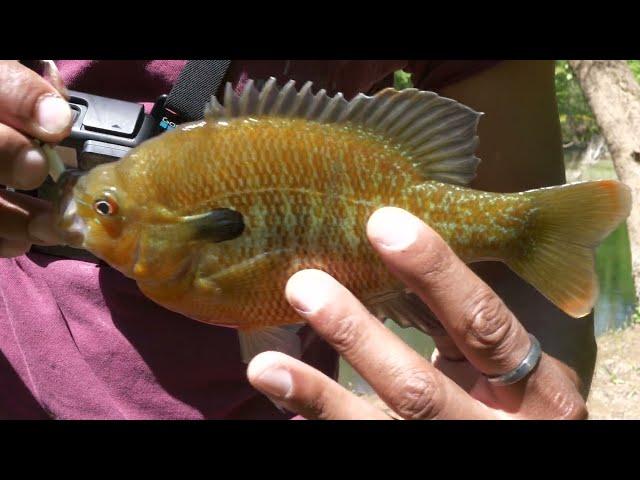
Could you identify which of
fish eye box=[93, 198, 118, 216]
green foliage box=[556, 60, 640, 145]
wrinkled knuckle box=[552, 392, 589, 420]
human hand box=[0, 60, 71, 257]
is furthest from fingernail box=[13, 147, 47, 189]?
green foliage box=[556, 60, 640, 145]

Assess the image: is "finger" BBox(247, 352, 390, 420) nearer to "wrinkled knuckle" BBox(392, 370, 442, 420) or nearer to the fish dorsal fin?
"wrinkled knuckle" BBox(392, 370, 442, 420)

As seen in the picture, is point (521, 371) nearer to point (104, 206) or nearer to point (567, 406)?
point (567, 406)

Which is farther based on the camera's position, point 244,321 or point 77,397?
point 77,397

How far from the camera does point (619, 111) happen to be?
6.37m

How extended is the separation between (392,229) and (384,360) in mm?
263

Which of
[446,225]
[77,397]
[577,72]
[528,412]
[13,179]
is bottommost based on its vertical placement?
[77,397]

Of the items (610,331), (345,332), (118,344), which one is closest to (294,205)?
(345,332)

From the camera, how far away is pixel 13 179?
1213mm

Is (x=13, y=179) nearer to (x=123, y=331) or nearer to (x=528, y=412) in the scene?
(x=123, y=331)

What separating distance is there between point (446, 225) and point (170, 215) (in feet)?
1.67

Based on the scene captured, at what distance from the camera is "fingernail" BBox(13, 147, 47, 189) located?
120cm

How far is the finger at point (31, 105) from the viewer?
114 cm

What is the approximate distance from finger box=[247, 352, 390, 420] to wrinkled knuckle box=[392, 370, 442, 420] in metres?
0.06

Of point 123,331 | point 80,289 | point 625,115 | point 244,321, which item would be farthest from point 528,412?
point 625,115
